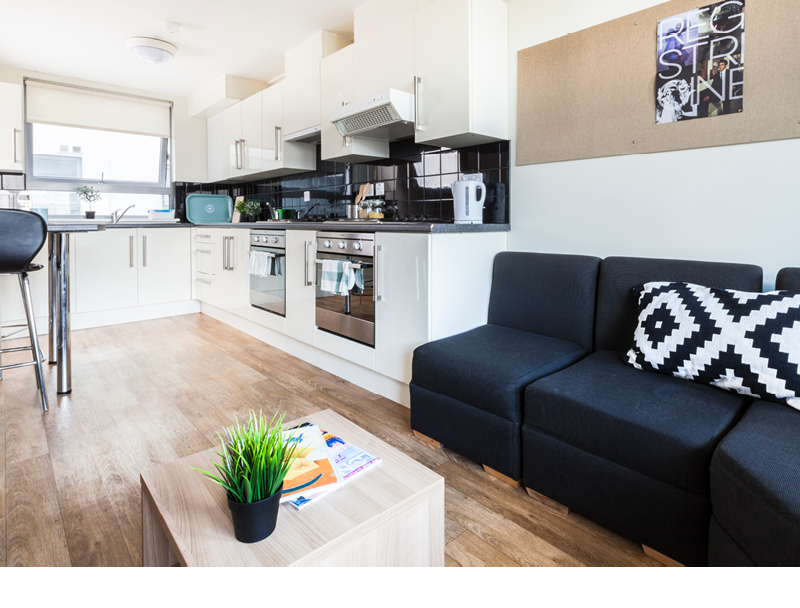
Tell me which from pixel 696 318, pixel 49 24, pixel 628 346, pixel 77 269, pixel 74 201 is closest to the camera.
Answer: pixel 696 318

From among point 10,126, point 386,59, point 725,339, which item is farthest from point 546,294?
point 10,126

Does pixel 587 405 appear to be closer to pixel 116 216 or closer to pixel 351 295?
pixel 351 295

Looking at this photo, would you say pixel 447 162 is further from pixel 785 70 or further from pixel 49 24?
pixel 49 24

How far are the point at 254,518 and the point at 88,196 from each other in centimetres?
526

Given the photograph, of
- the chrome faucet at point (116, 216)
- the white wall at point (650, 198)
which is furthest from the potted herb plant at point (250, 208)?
the white wall at point (650, 198)

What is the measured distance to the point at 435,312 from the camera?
7.58 ft

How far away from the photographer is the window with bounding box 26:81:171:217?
470cm

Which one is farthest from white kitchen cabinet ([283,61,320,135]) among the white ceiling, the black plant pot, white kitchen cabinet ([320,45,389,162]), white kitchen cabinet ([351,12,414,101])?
the black plant pot

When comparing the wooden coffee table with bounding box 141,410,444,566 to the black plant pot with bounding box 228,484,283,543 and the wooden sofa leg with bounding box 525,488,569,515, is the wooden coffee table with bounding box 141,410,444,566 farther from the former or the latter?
the wooden sofa leg with bounding box 525,488,569,515

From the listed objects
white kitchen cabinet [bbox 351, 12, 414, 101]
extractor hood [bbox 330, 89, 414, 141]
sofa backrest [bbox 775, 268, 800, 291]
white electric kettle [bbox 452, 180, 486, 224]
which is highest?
white kitchen cabinet [bbox 351, 12, 414, 101]

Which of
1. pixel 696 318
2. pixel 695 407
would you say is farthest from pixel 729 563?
pixel 696 318

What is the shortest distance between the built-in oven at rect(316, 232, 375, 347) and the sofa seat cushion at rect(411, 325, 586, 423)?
0.66 meters

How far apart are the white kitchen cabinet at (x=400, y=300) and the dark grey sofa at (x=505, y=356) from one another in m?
0.26

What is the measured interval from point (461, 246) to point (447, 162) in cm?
83
